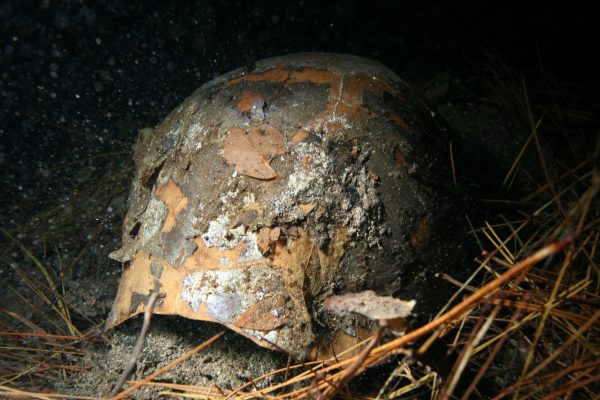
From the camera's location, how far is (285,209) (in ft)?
4.26

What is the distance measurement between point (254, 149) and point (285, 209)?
30cm

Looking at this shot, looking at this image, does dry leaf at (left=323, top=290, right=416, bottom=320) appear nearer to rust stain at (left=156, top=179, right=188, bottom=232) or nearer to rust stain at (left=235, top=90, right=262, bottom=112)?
rust stain at (left=156, top=179, right=188, bottom=232)

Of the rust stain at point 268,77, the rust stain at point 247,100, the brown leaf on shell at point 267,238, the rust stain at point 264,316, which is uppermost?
the rust stain at point 268,77

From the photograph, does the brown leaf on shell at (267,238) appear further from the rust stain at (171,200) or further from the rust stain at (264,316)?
the rust stain at (171,200)

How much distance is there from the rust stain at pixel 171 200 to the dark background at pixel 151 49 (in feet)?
6.82

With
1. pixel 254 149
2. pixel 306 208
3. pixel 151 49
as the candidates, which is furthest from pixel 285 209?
pixel 151 49

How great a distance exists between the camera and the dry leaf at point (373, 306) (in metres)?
0.74

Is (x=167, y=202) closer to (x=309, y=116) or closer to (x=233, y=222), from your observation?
(x=233, y=222)

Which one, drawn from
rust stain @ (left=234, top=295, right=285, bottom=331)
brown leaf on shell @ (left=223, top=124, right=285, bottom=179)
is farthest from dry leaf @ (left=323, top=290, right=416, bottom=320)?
brown leaf on shell @ (left=223, top=124, right=285, bottom=179)

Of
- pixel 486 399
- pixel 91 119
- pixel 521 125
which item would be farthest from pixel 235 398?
pixel 91 119

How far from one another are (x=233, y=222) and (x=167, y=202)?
38cm

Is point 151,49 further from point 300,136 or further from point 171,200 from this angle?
point 300,136

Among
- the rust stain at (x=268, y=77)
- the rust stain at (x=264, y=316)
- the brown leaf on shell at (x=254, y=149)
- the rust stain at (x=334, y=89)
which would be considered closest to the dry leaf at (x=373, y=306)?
the rust stain at (x=264, y=316)

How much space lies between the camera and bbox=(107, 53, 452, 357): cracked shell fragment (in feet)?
4.11
